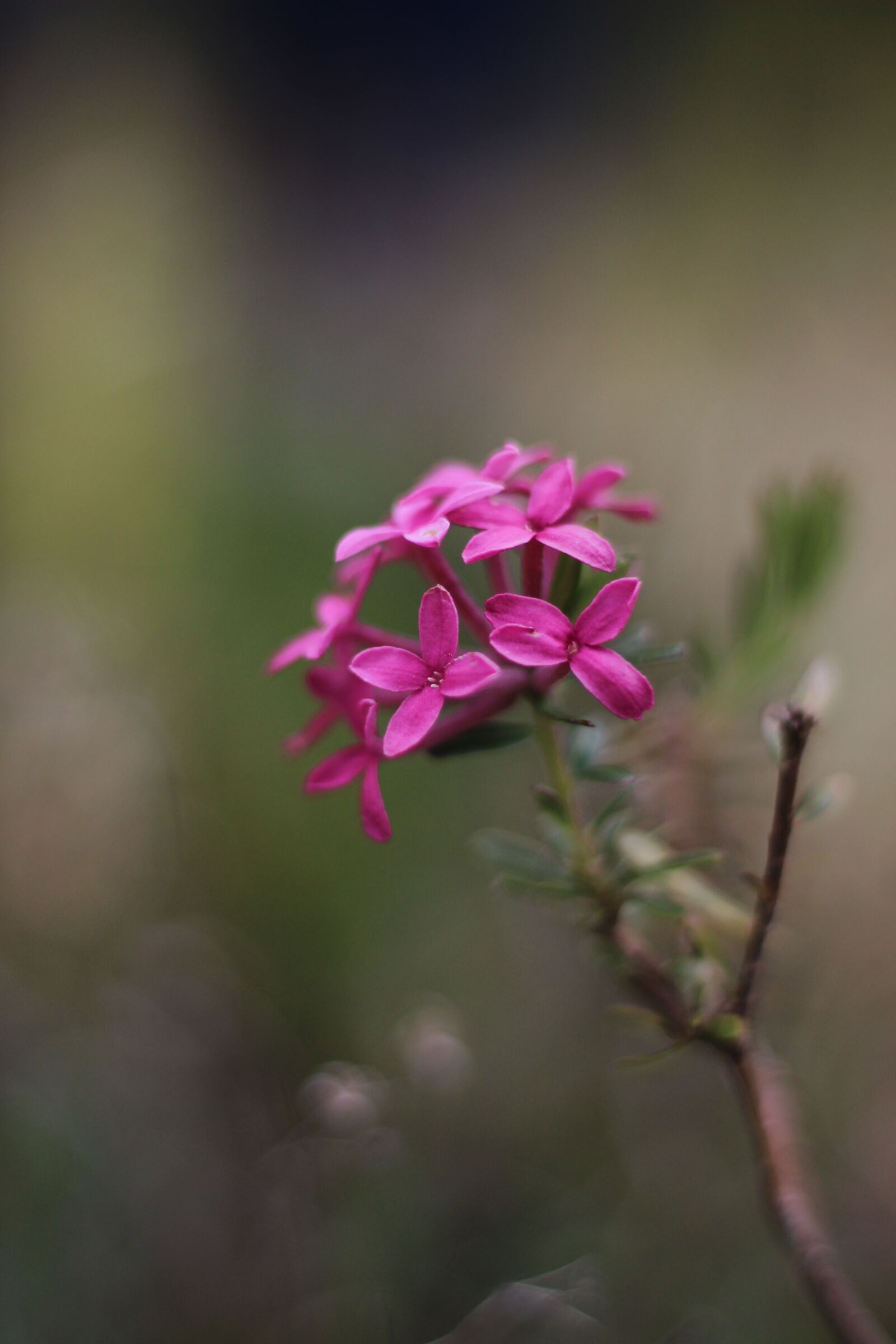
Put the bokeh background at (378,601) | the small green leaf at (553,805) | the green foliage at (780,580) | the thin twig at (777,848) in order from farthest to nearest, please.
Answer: the bokeh background at (378,601)
the green foliage at (780,580)
the small green leaf at (553,805)
the thin twig at (777,848)

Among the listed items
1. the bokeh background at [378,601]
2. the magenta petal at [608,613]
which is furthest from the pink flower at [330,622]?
the bokeh background at [378,601]

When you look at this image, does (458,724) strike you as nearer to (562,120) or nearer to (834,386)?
(834,386)

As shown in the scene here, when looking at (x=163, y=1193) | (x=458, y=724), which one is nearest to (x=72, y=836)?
(x=163, y=1193)

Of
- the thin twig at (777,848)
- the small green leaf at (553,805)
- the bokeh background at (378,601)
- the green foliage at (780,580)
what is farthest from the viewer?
the bokeh background at (378,601)

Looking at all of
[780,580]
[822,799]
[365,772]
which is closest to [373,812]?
[365,772]

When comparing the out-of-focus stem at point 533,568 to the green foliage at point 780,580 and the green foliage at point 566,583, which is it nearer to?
the green foliage at point 566,583

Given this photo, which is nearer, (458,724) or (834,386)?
(458,724)
